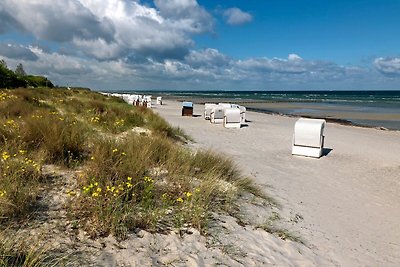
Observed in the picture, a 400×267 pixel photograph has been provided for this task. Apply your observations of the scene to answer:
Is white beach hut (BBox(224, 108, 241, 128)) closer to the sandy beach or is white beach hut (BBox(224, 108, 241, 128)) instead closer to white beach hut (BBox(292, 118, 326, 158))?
the sandy beach

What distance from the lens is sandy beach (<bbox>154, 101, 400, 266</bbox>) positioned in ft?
13.2

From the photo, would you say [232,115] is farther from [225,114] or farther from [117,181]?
[117,181]

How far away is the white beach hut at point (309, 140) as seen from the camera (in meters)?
10.1

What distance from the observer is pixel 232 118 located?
632 inches

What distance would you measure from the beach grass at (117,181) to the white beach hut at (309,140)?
15.7 feet

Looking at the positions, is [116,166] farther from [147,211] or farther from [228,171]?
[228,171]

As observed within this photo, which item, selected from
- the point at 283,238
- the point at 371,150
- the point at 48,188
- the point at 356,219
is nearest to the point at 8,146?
the point at 48,188

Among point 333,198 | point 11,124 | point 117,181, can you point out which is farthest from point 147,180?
point 333,198

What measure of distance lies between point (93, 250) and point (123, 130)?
5989 millimetres

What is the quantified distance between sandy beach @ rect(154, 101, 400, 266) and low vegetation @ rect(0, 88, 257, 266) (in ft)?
2.87

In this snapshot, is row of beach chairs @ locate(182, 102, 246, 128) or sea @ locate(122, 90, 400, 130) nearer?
row of beach chairs @ locate(182, 102, 246, 128)

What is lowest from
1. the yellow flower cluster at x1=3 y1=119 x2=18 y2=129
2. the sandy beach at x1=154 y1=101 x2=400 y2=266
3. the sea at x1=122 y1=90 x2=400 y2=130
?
the sandy beach at x1=154 y1=101 x2=400 y2=266

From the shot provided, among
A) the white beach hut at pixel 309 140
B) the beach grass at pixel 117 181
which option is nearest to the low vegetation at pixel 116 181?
the beach grass at pixel 117 181

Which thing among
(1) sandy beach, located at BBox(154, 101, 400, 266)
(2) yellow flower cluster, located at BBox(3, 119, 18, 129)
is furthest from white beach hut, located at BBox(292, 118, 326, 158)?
(2) yellow flower cluster, located at BBox(3, 119, 18, 129)
